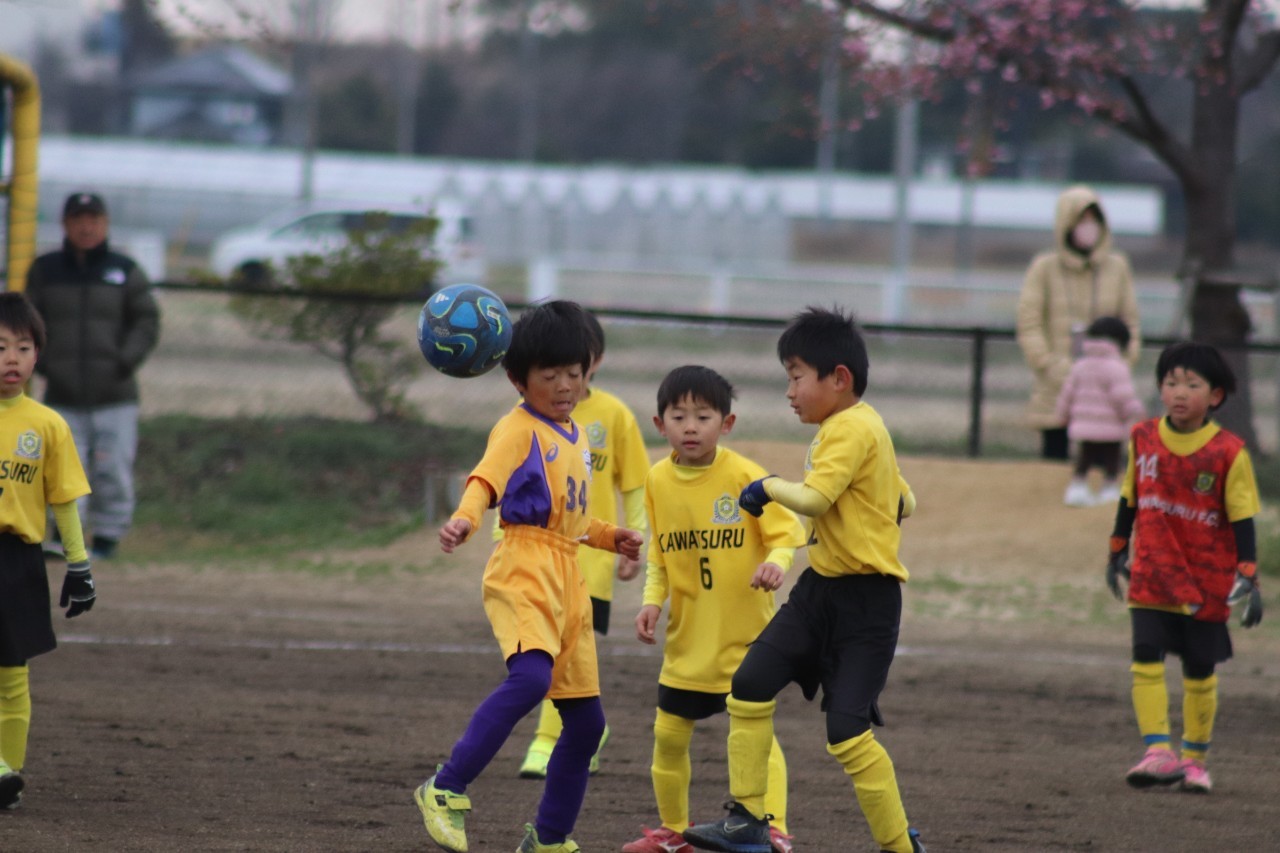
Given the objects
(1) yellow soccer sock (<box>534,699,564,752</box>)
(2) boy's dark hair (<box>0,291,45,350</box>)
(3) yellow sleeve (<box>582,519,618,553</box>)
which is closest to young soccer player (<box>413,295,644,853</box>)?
(3) yellow sleeve (<box>582,519,618,553</box>)

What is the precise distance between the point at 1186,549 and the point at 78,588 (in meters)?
4.04

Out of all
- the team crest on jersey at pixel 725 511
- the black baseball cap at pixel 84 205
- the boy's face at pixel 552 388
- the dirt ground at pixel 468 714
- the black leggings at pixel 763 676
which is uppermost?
the black baseball cap at pixel 84 205

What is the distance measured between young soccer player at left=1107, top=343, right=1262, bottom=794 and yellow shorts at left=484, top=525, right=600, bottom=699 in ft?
7.92

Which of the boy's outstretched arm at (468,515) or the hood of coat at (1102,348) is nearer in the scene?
the boy's outstretched arm at (468,515)

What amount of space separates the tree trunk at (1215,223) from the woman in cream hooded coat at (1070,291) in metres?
2.24

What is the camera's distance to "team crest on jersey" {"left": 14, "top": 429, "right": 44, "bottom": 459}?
5323 mm

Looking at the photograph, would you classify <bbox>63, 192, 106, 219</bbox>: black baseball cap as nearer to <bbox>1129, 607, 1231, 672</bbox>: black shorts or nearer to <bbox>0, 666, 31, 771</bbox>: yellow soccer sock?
<bbox>0, 666, 31, 771</bbox>: yellow soccer sock

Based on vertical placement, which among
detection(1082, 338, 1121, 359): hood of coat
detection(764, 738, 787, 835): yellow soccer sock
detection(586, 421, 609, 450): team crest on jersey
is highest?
detection(1082, 338, 1121, 359): hood of coat

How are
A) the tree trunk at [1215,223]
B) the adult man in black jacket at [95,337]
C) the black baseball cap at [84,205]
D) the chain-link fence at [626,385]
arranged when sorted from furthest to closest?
the chain-link fence at [626,385] < the tree trunk at [1215,223] < the adult man in black jacket at [95,337] < the black baseball cap at [84,205]

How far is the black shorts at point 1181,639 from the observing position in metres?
6.12

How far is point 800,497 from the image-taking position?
4.62 m

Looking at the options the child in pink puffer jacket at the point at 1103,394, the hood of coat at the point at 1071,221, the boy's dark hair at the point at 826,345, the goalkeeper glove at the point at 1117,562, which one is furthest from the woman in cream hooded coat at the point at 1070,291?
the boy's dark hair at the point at 826,345

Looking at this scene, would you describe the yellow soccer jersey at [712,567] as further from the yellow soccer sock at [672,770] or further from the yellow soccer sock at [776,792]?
the yellow soccer sock at [776,792]

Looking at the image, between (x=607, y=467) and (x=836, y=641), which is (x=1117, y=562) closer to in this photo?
(x=836, y=641)
